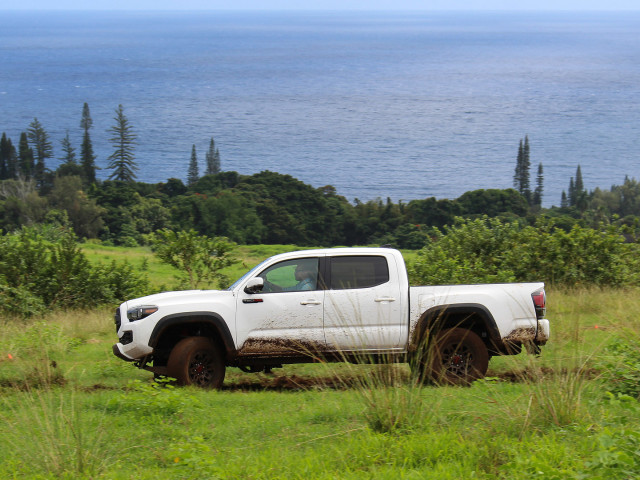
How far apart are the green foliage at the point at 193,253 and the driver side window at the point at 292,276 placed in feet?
30.7

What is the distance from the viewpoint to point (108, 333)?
13.9m

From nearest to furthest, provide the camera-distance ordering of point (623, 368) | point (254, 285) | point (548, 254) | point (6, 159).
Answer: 1. point (623, 368)
2. point (254, 285)
3. point (548, 254)
4. point (6, 159)

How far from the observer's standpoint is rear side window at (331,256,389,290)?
29.2ft

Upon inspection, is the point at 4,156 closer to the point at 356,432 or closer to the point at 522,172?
the point at 522,172

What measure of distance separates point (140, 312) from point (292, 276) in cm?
196

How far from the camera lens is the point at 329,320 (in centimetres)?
875

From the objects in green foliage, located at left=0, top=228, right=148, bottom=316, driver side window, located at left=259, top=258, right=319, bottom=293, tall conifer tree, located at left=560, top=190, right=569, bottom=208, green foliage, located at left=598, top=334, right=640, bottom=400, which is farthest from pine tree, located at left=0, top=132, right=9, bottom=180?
green foliage, located at left=598, top=334, right=640, bottom=400

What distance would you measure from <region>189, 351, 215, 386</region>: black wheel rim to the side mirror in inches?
38.2

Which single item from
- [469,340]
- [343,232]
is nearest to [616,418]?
[469,340]

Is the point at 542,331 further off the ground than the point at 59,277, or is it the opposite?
the point at 542,331

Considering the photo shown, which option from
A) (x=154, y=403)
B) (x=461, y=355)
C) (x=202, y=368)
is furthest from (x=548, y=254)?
(x=154, y=403)

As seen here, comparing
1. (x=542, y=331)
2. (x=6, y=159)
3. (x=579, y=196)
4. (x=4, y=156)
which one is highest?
(x=4, y=156)

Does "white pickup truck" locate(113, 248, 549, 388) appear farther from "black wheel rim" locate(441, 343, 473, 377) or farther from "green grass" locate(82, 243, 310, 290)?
"green grass" locate(82, 243, 310, 290)

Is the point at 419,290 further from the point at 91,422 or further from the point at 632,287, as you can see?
the point at 632,287
